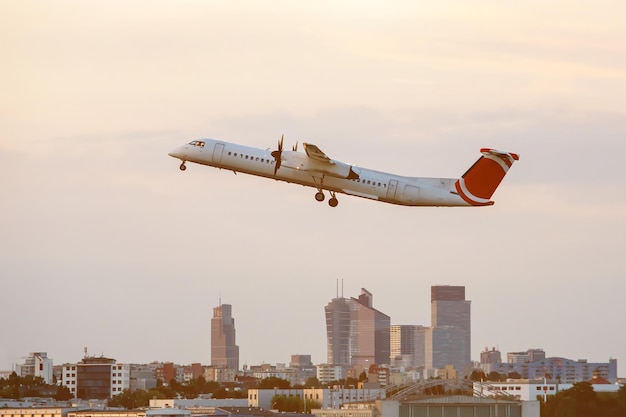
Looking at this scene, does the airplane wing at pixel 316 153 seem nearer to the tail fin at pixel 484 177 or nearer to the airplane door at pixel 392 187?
the airplane door at pixel 392 187

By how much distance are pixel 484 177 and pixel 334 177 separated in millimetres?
10793

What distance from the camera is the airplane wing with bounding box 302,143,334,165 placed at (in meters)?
107

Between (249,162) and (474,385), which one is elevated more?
(249,162)

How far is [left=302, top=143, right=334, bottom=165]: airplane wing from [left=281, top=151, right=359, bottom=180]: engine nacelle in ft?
0.78

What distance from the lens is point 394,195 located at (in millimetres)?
107875

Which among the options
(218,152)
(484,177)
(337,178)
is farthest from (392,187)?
(218,152)

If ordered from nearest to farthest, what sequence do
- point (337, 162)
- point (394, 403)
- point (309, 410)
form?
point (337, 162)
point (394, 403)
point (309, 410)

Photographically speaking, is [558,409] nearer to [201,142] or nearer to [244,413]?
[244,413]

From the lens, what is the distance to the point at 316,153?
353 ft

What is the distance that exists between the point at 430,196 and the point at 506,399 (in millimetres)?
32161

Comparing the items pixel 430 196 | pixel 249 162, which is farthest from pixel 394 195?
pixel 249 162

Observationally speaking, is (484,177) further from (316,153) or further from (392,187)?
(316,153)

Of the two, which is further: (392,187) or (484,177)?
(484,177)

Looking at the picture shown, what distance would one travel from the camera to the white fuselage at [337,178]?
107750mm
